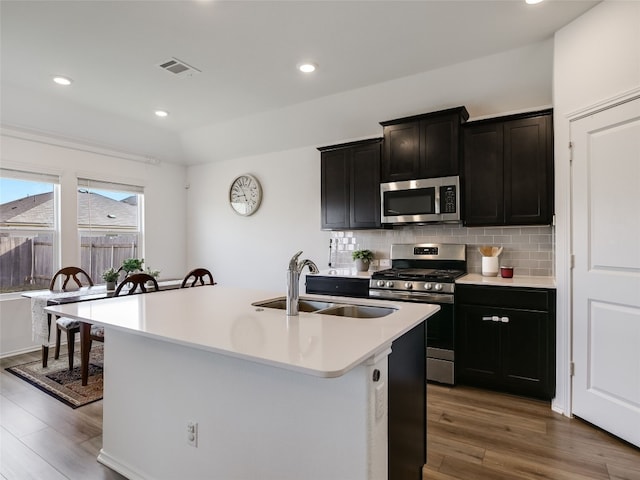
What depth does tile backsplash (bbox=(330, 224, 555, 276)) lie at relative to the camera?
338 centimetres

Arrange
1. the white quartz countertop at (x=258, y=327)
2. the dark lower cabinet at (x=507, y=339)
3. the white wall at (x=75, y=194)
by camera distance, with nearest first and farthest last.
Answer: the white quartz countertop at (x=258, y=327) < the dark lower cabinet at (x=507, y=339) < the white wall at (x=75, y=194)

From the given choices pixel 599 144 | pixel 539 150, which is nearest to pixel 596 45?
pixel 599 144

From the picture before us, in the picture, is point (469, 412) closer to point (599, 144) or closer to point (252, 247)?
point (599, 144)

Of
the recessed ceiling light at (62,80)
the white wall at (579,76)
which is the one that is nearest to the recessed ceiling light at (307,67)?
the white wall at (579,76)

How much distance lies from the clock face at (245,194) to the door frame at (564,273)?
3.57 m

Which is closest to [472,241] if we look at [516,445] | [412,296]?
[412,296]

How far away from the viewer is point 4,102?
3635mm

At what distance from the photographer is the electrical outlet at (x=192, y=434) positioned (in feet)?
5.50

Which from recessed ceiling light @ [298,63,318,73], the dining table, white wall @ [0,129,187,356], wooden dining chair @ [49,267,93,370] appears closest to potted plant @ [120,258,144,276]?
the dining table

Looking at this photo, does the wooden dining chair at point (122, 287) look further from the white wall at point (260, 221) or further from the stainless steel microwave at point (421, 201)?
the stainless steel microwave at point (421, 201)

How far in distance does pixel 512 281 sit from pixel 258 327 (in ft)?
7.78

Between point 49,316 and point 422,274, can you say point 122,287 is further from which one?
point 422,274

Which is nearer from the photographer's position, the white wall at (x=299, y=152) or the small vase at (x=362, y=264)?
the white wall at (x=299, y=152)

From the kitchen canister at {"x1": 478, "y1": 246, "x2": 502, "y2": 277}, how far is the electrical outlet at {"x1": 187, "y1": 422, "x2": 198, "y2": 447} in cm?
280
